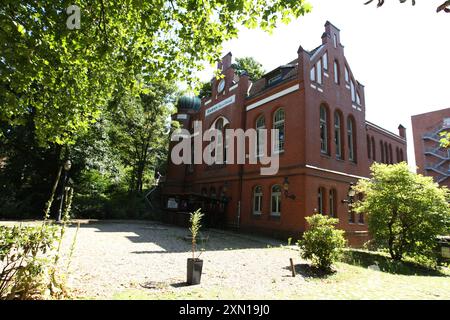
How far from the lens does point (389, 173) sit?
13.5 meters

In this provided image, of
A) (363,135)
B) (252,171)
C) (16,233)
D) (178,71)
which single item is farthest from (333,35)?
(16,233)

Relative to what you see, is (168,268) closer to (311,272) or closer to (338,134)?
(311,272)

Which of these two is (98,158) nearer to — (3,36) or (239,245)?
(239,245)

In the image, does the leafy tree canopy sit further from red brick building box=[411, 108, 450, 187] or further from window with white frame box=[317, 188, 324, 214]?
red brick building box=[411, 108, 450, 187]

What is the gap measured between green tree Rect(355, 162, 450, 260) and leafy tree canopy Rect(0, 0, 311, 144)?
9.83 meters

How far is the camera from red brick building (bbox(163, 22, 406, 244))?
1645 centimetres

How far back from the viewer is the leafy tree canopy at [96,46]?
638cm

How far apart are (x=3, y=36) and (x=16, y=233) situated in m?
3.48

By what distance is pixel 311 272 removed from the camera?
871 cm

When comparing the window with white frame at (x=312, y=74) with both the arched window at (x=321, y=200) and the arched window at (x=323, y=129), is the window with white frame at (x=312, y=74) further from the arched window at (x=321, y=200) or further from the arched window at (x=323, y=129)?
the arched window at (x=321, y=200)

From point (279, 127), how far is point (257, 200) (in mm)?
4971
